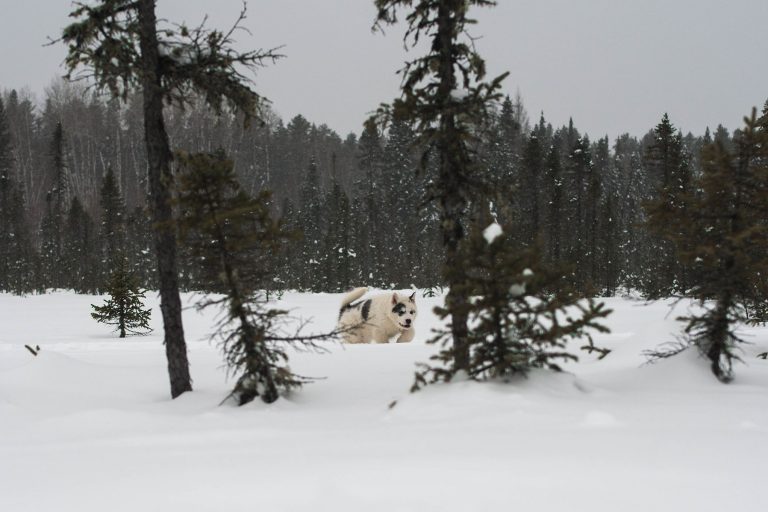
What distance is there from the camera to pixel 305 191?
5831 cm

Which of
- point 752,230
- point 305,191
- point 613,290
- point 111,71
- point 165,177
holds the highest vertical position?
point 305,191

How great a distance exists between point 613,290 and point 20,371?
39.2m

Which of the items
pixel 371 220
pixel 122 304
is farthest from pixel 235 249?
pixel 371 220

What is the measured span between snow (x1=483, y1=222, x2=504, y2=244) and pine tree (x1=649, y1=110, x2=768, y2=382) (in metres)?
2.51

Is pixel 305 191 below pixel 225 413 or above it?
above

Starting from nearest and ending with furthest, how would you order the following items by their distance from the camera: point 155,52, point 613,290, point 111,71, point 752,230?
1. point 752,230
2. point 111,71
3. point 155,52
4. point 613,290

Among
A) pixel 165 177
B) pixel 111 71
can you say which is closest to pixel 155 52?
pixel 111 71

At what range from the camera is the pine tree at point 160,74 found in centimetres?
720

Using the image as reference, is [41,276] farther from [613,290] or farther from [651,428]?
[651,428]

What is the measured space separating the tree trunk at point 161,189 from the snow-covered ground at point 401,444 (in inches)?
25.6

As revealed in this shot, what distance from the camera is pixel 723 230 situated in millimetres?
6758

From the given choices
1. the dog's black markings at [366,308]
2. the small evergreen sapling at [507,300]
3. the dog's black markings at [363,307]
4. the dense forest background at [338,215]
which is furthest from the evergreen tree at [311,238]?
the small evergreen sapling at [507,300]

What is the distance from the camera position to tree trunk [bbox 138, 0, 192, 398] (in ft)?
24.6

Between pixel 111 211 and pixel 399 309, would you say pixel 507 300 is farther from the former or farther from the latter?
pixel 111 211
